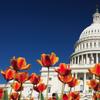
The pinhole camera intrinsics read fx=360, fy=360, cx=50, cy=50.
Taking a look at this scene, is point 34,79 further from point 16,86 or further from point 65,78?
point 65,78

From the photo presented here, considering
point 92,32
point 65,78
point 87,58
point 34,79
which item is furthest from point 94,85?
point 92,32

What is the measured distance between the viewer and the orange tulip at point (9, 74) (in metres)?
5.36

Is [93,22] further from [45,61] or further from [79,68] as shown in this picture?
[45,61]

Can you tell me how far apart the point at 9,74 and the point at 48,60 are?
0.65 meters

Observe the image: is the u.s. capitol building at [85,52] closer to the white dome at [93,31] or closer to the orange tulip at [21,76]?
the white dome at [93,31]

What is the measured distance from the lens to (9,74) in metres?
5.49

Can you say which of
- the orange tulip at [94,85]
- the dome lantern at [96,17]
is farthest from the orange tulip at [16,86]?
the dome lantern at [96,17]

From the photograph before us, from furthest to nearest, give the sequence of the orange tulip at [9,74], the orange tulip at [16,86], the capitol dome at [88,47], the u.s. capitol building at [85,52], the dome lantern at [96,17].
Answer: the dome lantern at [96,17] < the capitol dome at [88,47] < the u.s. capitol building at [85,52] < the orange tulip at [16,86] < the orange tulip at [9,74]

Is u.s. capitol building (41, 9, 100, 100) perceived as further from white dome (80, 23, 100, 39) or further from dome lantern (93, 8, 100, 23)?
dome lantern (93, 8, 100, 23)

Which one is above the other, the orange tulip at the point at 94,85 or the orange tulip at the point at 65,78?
the orange tulip at the point at 65,78

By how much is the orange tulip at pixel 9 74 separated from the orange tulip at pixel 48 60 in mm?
458

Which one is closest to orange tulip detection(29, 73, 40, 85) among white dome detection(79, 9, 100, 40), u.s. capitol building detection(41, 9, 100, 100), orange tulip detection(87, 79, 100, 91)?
orange tulip detection(87, 79, 100, 91)

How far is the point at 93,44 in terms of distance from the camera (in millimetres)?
125000

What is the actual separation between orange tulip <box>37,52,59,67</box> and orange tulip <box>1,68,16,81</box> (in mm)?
458
